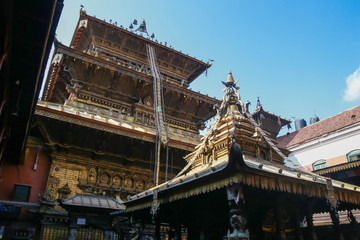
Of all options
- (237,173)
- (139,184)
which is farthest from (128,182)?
(237,173)

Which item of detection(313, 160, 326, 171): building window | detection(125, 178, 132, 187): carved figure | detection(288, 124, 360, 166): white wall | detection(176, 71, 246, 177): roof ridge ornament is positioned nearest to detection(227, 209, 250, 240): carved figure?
detection(176, 71, 246, 177): roof ridge ornament

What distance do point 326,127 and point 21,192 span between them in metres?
23.8

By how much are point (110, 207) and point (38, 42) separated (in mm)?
5787

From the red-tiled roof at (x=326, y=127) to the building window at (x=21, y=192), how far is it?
22646 mm

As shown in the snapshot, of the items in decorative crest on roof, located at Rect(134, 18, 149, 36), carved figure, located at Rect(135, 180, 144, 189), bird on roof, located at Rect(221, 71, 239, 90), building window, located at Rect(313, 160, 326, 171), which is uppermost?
decorative crest on roof, located at Rect(134, 18, 149, 36)

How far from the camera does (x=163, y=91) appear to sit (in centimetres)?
1919

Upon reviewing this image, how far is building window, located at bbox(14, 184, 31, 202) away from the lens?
12.1 meters

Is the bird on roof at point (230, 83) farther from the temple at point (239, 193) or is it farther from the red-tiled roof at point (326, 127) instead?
the red-tiled roof at point (326, 127)

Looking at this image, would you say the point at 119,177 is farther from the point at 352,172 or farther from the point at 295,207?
the point at 352,172

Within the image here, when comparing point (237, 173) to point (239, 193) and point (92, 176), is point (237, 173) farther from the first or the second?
point (92, 176)

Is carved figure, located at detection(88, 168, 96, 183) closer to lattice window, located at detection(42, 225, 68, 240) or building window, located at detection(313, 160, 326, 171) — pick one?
lattice window, located at detection(42, 225, 68, 240)

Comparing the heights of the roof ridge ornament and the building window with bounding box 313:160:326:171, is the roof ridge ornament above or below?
below

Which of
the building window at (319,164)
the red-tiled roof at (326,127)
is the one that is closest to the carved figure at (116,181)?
the building window at (319,164)

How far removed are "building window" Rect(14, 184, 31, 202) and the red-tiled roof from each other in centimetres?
2265
